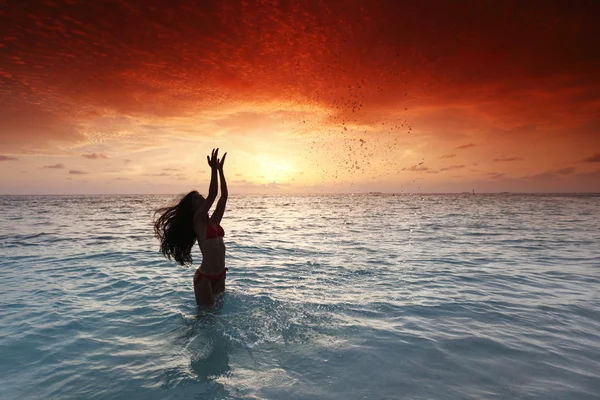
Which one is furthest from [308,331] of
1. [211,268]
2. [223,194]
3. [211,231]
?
[223,194]

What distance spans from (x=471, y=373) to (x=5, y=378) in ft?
22.3

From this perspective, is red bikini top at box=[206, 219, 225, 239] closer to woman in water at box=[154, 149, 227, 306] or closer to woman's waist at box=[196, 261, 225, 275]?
woman in water at box=[154, 149, 227, 306]

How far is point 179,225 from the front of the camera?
6301 millimetres

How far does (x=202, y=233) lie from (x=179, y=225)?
57cm

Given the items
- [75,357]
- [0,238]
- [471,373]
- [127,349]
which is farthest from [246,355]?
[0,238]

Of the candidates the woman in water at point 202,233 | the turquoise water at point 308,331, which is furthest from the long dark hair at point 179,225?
the turquoise water at point 308,331

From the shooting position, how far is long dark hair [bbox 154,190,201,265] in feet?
20.3

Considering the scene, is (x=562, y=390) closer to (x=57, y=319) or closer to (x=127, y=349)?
(x=127, y=349)

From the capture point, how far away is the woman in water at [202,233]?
6.03m

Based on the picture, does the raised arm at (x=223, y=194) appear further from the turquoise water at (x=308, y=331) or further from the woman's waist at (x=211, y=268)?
the turquoise water at (x=308, y=331)

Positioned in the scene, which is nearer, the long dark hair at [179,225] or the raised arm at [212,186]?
the raised arm at [212,186]

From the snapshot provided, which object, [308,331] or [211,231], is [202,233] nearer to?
[211,231]

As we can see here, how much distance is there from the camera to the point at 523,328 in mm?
6199

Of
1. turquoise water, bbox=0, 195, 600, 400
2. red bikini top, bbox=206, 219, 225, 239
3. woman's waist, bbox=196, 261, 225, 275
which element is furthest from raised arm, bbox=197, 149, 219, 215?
turquoise water, bbox=0, 195, 600, 400
